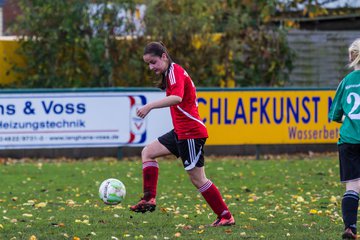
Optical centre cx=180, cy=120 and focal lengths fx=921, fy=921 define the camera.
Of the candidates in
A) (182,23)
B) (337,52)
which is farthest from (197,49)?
(337,52)

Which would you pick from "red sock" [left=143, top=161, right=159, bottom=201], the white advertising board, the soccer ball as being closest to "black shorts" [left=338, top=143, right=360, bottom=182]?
"red sock" [left=143, top=161, right=159, bottom=201]

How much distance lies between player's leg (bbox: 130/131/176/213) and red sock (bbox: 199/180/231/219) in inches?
19.7

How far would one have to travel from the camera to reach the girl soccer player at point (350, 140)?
26.2 feet

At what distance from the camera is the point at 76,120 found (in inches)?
688

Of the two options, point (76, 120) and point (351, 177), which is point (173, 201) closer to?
point (351, 177)

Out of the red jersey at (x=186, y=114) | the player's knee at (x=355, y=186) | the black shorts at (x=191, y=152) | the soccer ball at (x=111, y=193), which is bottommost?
the soccer ball at (x=111, y=193)

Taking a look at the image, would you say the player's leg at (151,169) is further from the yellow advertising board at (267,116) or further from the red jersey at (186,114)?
the yellow advertising board at (267,116)

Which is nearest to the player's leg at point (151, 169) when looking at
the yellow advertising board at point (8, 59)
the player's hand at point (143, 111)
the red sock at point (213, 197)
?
the red sock at point (213, 197)

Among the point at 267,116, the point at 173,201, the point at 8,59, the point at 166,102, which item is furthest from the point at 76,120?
the point at 166,102

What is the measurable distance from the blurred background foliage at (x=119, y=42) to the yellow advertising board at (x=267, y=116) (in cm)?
256

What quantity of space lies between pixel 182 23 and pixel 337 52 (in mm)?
3902

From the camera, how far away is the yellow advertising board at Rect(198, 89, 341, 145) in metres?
18.3

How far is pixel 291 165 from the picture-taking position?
55.9 feet

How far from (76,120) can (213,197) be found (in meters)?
8.77
